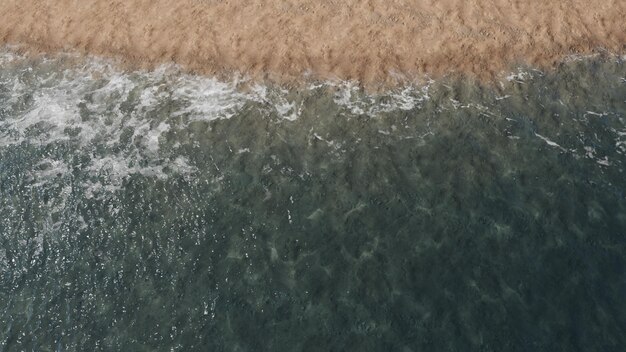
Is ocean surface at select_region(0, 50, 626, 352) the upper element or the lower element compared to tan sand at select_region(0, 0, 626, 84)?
lower

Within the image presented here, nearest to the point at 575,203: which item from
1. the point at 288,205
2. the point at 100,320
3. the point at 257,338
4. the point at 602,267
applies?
the point at 602,267

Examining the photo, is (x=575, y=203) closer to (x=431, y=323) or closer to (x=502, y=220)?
(x=502, y=220)

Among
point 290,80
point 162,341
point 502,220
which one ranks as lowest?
point 162,341

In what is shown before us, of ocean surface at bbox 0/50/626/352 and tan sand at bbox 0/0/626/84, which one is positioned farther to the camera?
tan sand at bbox 0/0/626/84

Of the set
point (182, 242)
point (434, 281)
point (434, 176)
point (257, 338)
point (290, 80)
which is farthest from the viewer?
point (290, 80)
